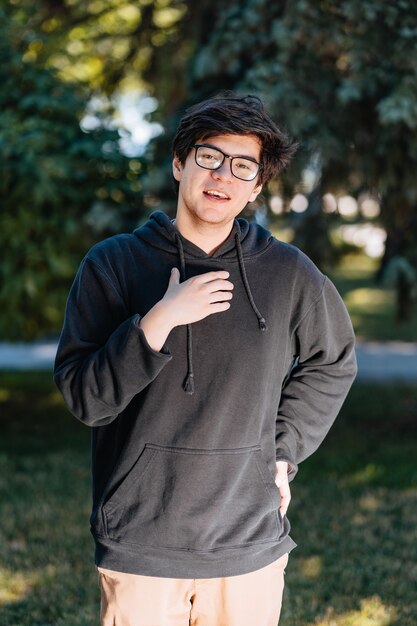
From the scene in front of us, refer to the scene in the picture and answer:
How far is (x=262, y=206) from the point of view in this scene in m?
5.87

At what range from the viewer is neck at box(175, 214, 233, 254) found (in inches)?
82.4

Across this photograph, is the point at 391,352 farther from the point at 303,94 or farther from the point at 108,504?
the point at 108,504

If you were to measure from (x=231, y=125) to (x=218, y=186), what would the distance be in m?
0.15

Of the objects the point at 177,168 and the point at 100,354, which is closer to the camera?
the point at 100,354

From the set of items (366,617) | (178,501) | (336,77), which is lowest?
(366,617)

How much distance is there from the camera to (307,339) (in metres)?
2.22

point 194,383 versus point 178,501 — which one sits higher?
point 194,383

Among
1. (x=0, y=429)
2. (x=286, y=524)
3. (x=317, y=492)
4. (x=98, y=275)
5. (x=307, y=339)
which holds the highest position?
(x=98, y=275)

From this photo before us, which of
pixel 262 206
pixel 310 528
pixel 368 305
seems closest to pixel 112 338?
pixel 310 528

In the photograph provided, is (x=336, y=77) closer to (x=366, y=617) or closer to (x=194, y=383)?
(x=366, y=617)

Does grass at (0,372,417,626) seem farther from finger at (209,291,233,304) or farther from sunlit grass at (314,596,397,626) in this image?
finger at (209,291,233,304)

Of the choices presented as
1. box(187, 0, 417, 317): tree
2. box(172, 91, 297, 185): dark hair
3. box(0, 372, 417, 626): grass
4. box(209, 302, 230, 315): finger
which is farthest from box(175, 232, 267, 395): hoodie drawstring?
box(187, 0, 417, 317): tree

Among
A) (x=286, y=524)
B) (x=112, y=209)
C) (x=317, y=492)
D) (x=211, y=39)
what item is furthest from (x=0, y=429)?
(x=286, y=524)

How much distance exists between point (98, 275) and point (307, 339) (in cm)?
60
